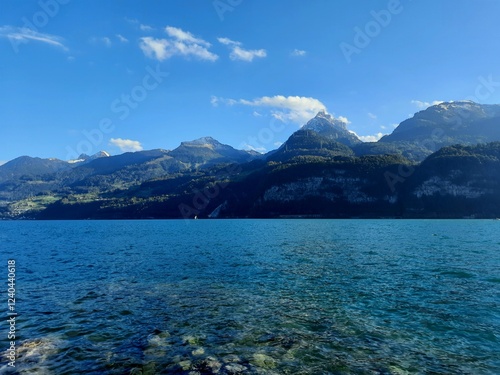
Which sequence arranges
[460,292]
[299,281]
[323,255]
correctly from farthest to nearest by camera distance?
[323,255]
[299,281]
[460,292]

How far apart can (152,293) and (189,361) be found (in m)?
17.0

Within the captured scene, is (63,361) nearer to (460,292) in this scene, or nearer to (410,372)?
(410,372)

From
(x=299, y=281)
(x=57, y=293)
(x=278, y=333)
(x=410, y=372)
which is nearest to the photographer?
(x=410, y=372)

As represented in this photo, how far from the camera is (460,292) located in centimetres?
3162

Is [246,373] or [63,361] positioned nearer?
[246,373]

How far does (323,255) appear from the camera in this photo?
2331 inches

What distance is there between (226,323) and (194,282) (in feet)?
49.2

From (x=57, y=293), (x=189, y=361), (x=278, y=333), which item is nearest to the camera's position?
(x=189, y=361)

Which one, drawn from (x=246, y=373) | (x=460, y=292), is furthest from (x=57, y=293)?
(x=460, y=292)

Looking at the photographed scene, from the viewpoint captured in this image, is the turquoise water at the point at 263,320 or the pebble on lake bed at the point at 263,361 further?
the turquoise water at the point at 263,320

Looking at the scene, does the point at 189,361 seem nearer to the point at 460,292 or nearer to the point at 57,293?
the point at 57,293

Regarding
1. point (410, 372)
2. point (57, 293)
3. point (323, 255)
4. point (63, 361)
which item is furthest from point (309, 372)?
point (323, 255)

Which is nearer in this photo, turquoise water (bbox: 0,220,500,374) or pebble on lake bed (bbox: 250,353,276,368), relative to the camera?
pebble on lake bed (bbox: 250,353,276,368)

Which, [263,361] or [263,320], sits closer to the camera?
[263,361]
